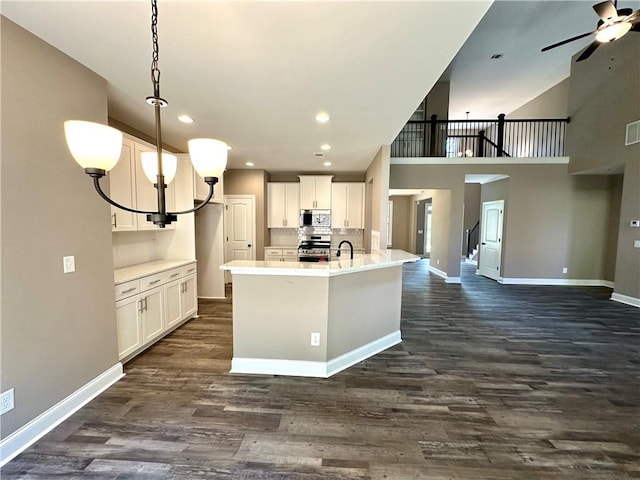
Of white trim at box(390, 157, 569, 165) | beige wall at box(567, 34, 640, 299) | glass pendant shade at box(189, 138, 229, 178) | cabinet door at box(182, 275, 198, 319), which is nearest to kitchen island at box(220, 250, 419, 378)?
glass pendant shade at box(189, 138, 229, 178)

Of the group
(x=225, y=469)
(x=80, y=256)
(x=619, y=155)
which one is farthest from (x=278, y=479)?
(x=619, y=155)

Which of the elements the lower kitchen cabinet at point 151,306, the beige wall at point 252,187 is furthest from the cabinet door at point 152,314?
the beige wall at point 252,187

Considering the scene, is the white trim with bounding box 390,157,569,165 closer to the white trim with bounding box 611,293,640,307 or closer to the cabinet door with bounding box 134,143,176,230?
the white trim with bounding box 611,293,640,307

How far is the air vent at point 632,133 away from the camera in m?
4.75

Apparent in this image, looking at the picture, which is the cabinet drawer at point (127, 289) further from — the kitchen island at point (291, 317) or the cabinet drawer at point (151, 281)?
the kitchen island at point (291, 317)

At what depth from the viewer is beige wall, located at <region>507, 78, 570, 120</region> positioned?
Answer: 7.02 meters

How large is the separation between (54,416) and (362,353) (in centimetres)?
256

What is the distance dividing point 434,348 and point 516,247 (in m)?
4.83

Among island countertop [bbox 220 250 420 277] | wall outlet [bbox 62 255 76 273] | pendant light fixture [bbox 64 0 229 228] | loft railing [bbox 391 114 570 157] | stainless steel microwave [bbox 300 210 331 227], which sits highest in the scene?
loft railing [bbox 391 114 570 157]

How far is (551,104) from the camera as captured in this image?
24.8 ft

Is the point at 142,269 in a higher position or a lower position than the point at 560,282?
higher

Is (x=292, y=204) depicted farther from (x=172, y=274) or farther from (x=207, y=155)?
(x=207, y=155)

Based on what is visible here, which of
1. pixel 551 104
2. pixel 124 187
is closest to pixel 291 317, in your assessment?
pixel 124 187

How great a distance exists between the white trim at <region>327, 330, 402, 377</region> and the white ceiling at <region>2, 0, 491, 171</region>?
2.57 meters
